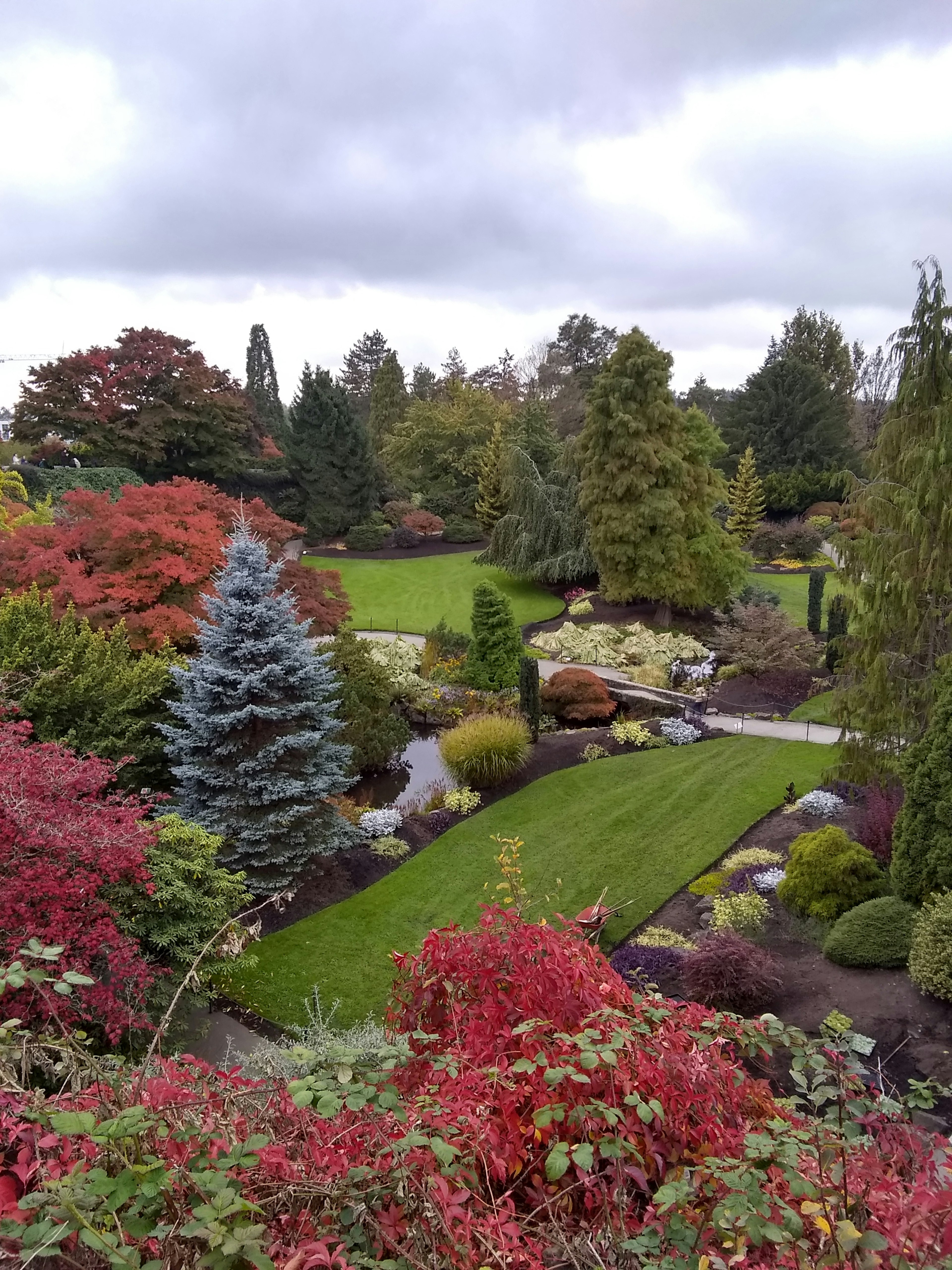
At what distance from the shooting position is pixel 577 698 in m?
15.6

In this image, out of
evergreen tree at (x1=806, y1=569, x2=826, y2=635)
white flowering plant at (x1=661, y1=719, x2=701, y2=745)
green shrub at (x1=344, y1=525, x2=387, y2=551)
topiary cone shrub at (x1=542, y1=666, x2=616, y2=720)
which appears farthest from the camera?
green shrub at (x1=344, y1=525, x2=387, y2=551)

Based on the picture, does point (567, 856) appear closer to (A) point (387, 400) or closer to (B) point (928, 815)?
(B) point (928, 815)

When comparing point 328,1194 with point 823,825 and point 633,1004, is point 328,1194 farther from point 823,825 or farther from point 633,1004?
point 823,825

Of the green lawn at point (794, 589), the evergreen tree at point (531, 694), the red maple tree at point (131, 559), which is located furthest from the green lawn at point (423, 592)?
the red maple tree at point (131, 559)

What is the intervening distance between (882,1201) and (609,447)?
19.9 meters

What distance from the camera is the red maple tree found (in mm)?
11320

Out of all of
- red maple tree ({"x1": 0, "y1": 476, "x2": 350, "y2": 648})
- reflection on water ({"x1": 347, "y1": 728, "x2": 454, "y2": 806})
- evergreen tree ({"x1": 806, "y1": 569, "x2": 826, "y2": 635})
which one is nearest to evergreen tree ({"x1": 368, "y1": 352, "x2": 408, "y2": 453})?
evergreen tree ({"x1": 806, "y1": 569, "x2": 826, "y2": 635})

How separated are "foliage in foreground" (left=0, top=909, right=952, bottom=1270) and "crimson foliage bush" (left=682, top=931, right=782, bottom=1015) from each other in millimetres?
4103

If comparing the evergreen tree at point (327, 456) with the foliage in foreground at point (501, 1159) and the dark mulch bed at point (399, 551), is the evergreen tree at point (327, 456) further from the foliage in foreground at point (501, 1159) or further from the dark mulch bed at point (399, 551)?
the foliage in foreground at point (501, 1159)

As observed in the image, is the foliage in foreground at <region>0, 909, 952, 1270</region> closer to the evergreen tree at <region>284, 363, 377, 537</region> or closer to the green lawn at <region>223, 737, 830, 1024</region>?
the green lawn at <region>223, 737, 830, 1024</region>

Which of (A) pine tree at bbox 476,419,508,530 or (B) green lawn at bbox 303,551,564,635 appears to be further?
(A) pine tree at bbox 476,419,508,530

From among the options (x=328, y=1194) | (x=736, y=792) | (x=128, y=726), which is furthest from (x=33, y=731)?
(x=736, y=792)

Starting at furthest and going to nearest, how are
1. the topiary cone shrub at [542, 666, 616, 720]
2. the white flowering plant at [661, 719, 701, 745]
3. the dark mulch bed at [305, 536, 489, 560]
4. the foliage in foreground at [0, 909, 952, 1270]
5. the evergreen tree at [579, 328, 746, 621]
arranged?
the dark mulch bed at [305, 536, 489, 560] → the evergreen tree at [579, 328, 746, 621] → the topiary cone shrub at [542, 666, 616, 720] → the white flowering plant at [661, 719, 701, 745] → the foliage in foreground at [0, 909, 952, 1270]

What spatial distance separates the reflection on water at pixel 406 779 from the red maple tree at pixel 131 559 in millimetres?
Answer: 3416
